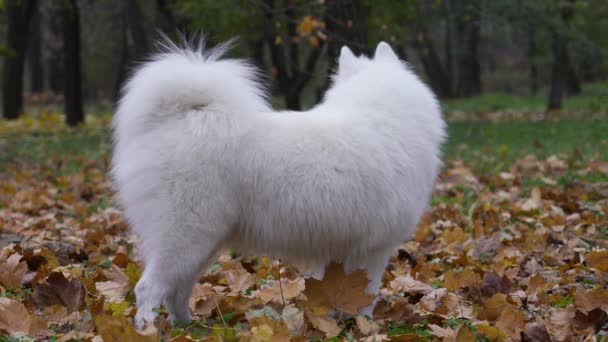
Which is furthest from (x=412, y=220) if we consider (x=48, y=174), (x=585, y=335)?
(x=48, y=174)

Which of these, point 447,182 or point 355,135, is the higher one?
point 355,135

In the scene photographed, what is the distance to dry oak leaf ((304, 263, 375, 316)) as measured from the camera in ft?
12.0

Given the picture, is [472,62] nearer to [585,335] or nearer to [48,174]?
[48,174]

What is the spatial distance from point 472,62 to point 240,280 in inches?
1257

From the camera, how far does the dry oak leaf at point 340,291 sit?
367 cm

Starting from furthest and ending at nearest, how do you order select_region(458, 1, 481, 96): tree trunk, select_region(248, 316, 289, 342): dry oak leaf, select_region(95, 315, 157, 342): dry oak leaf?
select_region(458, 1, 481, 96): tree trunk < select_region(248, 316, 289, 342): dry oak leaf < select_region(95, 315, 157, 342): dry oak leaf

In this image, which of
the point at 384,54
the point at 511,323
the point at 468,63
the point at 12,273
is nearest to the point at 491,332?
the point at 511,323

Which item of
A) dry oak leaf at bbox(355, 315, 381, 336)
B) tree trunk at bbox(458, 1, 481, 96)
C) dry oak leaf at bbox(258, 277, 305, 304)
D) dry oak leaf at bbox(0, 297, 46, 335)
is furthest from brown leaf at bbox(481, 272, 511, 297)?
tree trunk at bbox(458, 1, 481, 96)

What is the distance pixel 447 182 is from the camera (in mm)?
9438

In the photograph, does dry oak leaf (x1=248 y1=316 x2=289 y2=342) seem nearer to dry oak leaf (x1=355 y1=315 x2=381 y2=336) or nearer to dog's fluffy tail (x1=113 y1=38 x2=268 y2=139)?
dry oak leaf (x1=355 y1=315 x2=381 y2=336)

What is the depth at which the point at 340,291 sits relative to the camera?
371 cm

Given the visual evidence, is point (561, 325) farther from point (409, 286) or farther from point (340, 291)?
point (409, 286)

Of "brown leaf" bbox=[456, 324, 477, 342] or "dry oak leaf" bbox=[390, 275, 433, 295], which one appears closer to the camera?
"brown leaf" bbox=[456, 324, 477, 342]

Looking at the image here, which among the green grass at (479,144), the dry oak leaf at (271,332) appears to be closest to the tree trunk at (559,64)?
the green grass at (479,144)
